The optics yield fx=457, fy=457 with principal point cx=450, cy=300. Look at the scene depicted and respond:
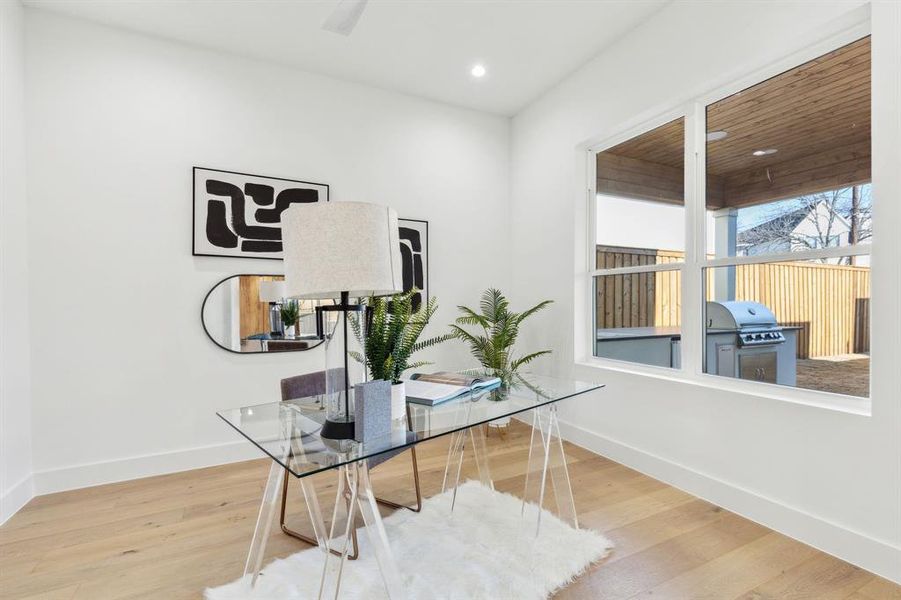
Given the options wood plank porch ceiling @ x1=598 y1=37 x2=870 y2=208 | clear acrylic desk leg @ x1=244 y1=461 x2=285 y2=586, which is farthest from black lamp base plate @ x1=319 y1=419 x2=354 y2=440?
wood plank porch ceiling @ x1=598 y1=37 x2=870 y2=208

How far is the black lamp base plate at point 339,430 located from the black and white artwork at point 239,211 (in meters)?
2.08

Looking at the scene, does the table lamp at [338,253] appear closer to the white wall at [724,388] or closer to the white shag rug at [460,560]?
the white shag rug at [460,560]

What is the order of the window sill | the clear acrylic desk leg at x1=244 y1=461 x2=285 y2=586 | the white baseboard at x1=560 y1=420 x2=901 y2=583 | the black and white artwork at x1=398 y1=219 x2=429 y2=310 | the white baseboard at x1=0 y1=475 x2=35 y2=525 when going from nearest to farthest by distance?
1. the clear acrylic desk leg at x1=244 y1=461 x2=285 y2=586
2. the white baseboard at x1=560 y1=420 x2=901 y2=583
3. the window sill
4. the white baseboard at x1=0 y1=475 x2=35 y2=525
5. the black and white artwork at x1=398 y1=219 x2=429 y2=310

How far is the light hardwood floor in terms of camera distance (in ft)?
5.62

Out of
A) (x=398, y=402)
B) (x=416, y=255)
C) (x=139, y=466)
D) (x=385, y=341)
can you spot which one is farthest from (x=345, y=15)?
(x=139, y=466)

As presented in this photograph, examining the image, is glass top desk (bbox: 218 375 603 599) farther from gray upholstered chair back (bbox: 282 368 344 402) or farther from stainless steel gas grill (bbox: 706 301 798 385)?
stainless steel gas grill (bbox: 706 301 798 385)

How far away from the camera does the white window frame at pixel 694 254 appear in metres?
2.04

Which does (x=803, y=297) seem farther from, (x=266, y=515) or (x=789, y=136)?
(x=266, y=515)

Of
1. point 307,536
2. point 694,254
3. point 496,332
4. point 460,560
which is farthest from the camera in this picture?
point 496,332

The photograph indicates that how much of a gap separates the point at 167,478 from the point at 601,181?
356cm

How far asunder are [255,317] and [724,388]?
2923mm

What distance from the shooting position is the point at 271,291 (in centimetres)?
319

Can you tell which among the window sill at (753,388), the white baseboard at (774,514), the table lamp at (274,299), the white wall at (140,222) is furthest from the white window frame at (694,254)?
the table lamp at (274,299)

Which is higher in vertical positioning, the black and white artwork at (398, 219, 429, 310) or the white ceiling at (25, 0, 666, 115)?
the white ceiling at (25, 0, 666, 115)
